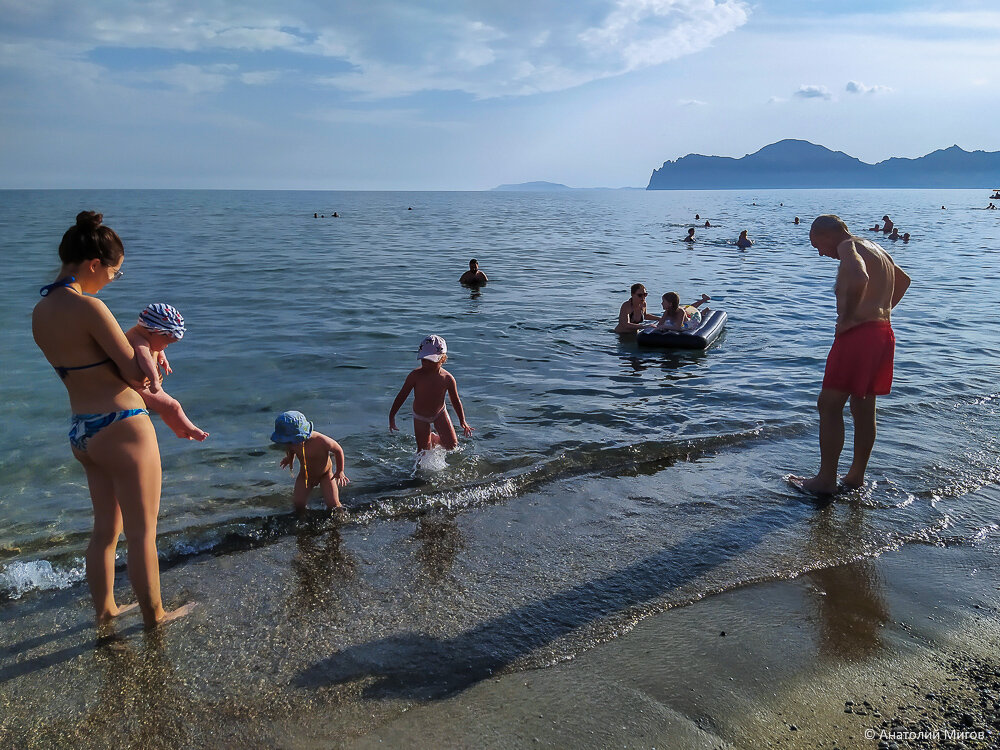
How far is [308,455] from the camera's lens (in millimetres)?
5371

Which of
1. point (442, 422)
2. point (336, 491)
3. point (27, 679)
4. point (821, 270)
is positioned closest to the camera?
point (27, 679)

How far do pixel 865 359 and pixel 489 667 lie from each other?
3.82 m

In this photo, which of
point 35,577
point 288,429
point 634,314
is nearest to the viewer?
point 35,577

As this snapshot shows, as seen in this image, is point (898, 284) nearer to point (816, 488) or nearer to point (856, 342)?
point (856, 342)

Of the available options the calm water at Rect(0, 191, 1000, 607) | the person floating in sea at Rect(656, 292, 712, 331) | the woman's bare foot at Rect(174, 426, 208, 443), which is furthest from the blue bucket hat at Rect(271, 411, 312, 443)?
the person floating in sea at Rect(656, 292, 712, 331)

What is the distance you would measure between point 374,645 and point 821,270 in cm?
2326

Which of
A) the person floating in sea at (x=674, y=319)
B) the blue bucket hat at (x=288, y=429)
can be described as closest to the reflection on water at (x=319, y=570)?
the blue bucket hat at (x=288, y=429)

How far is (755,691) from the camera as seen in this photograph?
3182 millimetres

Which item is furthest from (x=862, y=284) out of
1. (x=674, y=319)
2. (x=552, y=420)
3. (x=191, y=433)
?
(x=674, y=319)

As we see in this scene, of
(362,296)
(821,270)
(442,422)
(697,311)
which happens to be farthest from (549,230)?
(442,422)

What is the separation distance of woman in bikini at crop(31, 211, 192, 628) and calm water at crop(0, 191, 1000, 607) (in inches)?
49.3

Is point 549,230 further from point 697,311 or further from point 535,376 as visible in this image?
point 535,376

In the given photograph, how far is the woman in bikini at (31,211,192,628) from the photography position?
3213 millimetres

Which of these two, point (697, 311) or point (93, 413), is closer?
point (93, 413)
